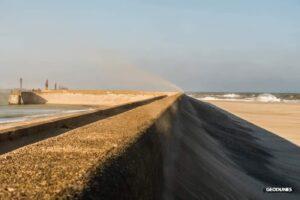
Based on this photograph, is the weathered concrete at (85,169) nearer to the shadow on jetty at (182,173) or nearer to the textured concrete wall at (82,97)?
the shadow on jetty at (182,173)

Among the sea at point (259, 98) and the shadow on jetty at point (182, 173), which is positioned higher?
the shadow on jetty at point (182, 173)

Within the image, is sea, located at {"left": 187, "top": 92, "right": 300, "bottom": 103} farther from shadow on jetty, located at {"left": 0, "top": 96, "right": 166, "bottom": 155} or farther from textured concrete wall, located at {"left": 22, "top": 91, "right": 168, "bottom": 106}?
shadow on jetty, located at {"left": 0, "top": 96, "right": 166, "bottom": 155}

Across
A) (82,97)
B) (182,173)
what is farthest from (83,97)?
(182,173)

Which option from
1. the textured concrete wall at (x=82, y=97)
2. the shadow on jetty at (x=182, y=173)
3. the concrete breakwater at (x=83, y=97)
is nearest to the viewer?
the shadow on jetty at (x=182, y=173)

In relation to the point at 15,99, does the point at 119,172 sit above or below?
above

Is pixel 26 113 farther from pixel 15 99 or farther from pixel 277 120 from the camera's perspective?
pixel 15 99

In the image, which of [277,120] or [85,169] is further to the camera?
[277,120]

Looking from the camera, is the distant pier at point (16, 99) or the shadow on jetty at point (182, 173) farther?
the distant pier at point (16, 99)

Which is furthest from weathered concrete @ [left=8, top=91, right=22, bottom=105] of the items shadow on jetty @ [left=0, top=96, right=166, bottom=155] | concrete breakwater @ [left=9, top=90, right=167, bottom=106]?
shadow on jetty @ [left=0, top=96, right=166, bottom=155]

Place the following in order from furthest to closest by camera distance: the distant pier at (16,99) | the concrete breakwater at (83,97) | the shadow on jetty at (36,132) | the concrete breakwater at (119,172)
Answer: the concrete breakwater at (83,97) < the distant pier at (16,99) < the shadow on jetty at (36,132) < the concrete breakwater at (119,172)

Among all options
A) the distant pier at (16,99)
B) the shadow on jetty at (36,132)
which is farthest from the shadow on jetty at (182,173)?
the distant pier at (16,99)

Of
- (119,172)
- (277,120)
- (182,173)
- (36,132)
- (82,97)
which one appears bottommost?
(277,120)

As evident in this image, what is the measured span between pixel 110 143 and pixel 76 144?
0.46 m

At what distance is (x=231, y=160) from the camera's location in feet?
51.6
